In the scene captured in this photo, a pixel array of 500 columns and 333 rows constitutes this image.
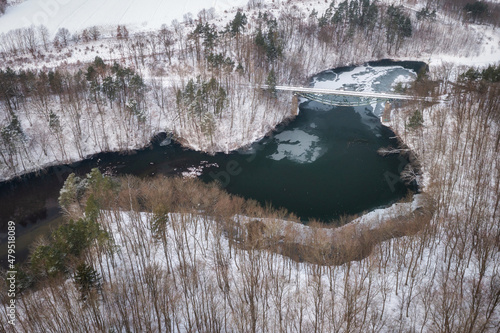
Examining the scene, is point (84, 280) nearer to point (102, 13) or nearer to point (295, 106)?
point (295, 106)

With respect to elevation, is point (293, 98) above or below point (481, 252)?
above

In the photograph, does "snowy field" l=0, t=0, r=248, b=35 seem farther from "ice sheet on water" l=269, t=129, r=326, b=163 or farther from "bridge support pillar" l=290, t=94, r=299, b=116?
"ice sheet on water" l=269, t=129, r=326, b=163

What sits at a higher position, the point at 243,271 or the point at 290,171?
the point at 243,271

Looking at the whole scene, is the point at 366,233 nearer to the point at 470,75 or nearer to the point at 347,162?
the point at 347,162

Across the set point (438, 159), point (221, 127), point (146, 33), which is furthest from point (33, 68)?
point (438, 159)

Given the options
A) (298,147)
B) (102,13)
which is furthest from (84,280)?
(102,13)
